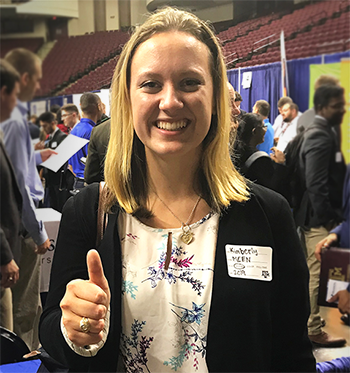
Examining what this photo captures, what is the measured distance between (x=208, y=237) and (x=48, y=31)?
101 cm

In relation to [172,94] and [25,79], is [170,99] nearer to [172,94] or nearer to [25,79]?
[172,94]

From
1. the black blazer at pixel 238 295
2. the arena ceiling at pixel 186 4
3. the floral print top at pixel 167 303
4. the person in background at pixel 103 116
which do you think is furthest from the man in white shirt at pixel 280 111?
the person in background at pixel 103 116

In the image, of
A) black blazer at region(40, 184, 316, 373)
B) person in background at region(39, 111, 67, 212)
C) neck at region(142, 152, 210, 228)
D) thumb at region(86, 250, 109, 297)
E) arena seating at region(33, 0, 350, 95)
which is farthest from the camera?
person in background at region(39, 111, 67, 212)

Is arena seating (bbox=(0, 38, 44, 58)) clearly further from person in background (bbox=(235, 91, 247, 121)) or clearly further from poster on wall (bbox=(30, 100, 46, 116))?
person in background (bbox=(235, 91, 247, 121))

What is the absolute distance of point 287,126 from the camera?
4.83 feet

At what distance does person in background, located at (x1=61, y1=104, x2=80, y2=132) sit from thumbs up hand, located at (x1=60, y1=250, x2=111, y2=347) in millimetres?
764

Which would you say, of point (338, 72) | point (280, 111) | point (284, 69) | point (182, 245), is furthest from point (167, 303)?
point (338, 72)

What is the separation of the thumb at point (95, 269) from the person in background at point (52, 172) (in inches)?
26.1

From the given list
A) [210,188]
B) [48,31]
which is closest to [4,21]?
[48,31]

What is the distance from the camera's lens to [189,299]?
3.75 ft

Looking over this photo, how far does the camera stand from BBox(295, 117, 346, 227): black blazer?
1.48 meters

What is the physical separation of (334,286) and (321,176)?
464 millimetres

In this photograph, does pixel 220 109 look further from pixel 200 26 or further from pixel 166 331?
pixel 166 331

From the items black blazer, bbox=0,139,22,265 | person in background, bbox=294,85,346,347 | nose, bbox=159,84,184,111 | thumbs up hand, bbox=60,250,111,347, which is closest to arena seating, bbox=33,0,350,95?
person in background, bbox=294,85,346,347
